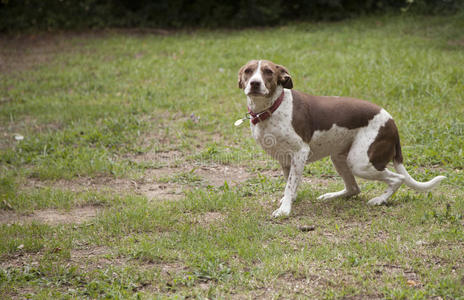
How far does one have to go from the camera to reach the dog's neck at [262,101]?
490cm

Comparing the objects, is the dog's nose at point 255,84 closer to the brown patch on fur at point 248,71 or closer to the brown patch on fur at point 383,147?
the brown patch on fur at point 248,71

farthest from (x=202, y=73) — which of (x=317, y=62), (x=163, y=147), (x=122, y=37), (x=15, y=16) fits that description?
(x=15, y=16)

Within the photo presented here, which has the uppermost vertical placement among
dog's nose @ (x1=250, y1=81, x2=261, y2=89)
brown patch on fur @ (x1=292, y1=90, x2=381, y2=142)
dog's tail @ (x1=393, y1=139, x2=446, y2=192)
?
dog's nose @ (x1=250, y1=81, x2=261, y2=89)

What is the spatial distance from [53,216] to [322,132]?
9.32 ft

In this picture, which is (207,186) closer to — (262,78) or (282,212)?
(282,212)

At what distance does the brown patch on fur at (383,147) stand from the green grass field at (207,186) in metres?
0.46

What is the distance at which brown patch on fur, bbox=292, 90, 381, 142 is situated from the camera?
5008mm

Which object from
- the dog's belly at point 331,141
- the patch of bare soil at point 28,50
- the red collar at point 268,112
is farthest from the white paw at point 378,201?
the patch of bare soil at point 28,50

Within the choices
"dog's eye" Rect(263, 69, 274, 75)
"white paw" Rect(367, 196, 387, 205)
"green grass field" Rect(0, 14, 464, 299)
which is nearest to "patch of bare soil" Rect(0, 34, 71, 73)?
"green grass field" Rect(0, 14, 464, 299)

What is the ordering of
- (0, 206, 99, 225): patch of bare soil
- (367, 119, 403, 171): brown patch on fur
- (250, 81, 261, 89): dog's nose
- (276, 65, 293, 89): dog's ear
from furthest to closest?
(0, 206, 99, 225): patch of bare soil
(367, 119, 403, 171): brown patch on fur
(276, 65, 293, 89): dog's ear
(250, 81, 261, 89): dog's nose

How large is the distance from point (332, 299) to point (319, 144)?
72.5 inches

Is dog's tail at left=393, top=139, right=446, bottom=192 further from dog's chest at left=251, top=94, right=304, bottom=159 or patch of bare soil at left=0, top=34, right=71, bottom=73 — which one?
patch of bare soil at left=0, top=34, right=71, bottom=73

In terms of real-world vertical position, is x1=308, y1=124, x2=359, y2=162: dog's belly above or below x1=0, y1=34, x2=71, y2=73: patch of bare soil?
above

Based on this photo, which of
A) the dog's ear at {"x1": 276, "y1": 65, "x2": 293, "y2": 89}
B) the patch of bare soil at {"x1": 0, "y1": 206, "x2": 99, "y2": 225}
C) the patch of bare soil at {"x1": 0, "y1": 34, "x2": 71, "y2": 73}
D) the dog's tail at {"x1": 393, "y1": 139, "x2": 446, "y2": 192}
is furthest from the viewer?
the patch of bare soil at {"x1": 0, "y1": 34, "x2": 71, "y2": 73}
